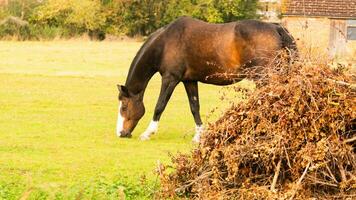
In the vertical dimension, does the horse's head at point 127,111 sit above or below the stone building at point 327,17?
above

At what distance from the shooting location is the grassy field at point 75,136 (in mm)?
11211

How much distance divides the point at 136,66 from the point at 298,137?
7364 mm

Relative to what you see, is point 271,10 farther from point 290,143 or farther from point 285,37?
point 290,143

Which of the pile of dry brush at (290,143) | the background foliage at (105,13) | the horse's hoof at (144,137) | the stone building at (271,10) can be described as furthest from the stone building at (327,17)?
the pile of dry brush at (290,143)

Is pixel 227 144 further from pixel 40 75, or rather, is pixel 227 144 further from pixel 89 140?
pixel 40 75

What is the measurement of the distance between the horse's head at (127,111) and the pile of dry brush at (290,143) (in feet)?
21.2

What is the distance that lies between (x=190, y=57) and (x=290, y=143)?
704 cm

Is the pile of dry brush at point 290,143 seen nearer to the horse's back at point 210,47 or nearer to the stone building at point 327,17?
the horse's back at point 210,47

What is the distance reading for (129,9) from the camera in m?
63.0

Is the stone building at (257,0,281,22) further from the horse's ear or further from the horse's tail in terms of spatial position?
the horse's tail

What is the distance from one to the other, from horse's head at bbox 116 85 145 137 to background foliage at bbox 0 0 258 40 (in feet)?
137

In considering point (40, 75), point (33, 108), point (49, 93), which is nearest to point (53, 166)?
point (33, 108)

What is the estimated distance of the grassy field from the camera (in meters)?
11.2

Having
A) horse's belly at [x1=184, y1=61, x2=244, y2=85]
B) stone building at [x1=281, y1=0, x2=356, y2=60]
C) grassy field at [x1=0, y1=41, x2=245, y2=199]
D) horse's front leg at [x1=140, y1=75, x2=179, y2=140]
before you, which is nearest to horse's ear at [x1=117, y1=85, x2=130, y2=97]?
horse's front leg at [x1=140, y1=75, x2=179, y2=140]
